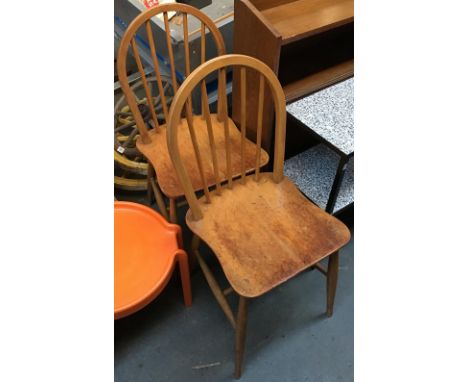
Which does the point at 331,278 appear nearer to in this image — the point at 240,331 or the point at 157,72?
the point at 240,331

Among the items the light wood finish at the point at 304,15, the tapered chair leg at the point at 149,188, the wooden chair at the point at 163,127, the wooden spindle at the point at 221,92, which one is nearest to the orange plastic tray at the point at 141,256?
the wooden chair at the point at 163,127

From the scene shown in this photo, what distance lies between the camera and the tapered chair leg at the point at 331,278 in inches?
50.4

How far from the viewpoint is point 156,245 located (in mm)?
1285

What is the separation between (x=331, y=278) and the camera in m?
1.33

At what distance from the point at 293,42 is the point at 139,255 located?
0.94m

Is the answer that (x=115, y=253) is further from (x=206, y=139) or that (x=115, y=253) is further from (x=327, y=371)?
(x=327, y=371)

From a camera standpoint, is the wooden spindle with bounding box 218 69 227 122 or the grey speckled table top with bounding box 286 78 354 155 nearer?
the wooden spindle with bounding box 218 69 227 122

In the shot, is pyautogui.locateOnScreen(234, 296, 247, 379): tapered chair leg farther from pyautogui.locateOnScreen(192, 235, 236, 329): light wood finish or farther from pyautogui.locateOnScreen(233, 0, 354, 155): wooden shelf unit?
pyautogui.locateOnScreen(233, 0, 354, 155): wooden shelf unit

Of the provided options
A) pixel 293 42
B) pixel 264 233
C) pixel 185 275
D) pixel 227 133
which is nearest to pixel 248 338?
pixel 185 275

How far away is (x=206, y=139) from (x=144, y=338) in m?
0.76

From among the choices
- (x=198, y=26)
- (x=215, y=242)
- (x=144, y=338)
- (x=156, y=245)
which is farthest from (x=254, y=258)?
(x=198, y=26)

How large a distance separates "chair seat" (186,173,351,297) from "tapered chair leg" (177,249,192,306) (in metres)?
0.14

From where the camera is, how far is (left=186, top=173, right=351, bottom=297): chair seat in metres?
1.08

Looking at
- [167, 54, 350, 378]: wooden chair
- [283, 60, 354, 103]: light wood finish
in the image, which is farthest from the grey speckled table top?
[167, 54, 350, 378]: wooden chair
